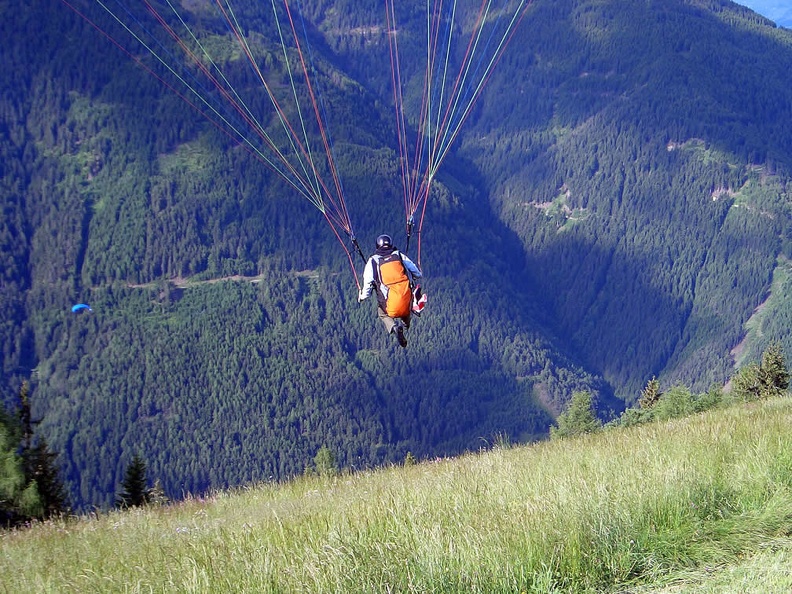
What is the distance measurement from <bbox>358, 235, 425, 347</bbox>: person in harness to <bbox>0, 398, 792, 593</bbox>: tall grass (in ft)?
22.4

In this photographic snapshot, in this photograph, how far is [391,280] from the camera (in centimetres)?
1614

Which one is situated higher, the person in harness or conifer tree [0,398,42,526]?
the person in harness

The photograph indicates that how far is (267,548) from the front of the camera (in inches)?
272

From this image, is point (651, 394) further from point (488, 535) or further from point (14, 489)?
point (488, 535)

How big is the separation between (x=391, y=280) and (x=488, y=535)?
9.80 meters

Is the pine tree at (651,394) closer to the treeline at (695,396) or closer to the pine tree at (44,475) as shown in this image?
the treeline at (695,396)

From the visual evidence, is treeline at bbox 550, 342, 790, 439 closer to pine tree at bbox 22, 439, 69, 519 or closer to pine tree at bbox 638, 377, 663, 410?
pine tree at bbox 638, 377, 663, 410

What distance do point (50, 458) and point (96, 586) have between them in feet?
85.7

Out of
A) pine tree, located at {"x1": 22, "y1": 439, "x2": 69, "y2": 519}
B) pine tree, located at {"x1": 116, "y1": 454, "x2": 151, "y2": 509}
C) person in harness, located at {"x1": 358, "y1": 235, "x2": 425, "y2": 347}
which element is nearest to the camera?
person in harness, located at {"x1": 358, "y1": 235, "x2": 425, "y2": 347}

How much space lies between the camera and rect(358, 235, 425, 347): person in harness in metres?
16.1

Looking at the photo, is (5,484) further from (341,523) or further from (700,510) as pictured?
(700,510)

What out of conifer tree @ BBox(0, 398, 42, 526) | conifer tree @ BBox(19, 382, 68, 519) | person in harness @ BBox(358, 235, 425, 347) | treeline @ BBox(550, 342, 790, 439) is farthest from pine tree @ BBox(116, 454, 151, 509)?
person in harness @ BBox(358, 235, 425, 347)

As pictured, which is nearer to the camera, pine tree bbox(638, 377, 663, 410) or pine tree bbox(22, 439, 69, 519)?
pine tree bbox(22, 439, 69, 519)

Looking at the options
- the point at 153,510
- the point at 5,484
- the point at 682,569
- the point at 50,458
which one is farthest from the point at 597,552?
the point at 50,458
